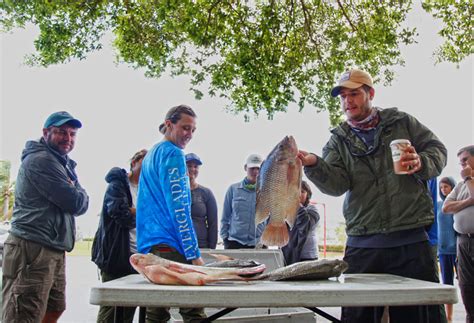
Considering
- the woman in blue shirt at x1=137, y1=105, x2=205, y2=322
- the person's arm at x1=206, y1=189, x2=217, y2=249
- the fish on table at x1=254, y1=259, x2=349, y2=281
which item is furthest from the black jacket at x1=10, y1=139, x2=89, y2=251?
the fish on table at x1=254, y1=259, x2=349, y2=281

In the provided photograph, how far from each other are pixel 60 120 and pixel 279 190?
2676 mm

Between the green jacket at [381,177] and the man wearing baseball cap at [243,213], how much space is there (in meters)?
3.41

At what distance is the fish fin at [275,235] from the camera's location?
2584mm

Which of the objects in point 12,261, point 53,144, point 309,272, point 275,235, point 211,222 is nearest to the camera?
point 309,272

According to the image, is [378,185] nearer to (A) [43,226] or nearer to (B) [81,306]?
(A) [43,226]

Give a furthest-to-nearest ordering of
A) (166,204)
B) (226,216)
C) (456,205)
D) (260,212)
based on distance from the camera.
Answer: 1. (226,216)
2. (456,205)
3. (166,204)
4. (260,212)

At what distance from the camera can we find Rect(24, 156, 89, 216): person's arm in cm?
418

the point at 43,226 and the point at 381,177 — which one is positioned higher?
the point at 381,177

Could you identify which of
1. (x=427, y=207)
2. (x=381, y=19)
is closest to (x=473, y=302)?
(x=427, y=207)

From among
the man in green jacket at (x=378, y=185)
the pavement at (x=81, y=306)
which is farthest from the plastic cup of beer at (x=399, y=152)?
the pavement at (x=81, y=306)

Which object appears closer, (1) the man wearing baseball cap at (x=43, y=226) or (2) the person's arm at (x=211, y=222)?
(1) the man wearing baseball cap at (x=43, y=226)

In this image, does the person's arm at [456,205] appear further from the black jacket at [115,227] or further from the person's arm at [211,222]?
the black jacket at [115,227]

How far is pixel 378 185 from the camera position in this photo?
127 inches

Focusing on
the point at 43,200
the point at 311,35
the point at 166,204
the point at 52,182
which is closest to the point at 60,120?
the point at 52,182
